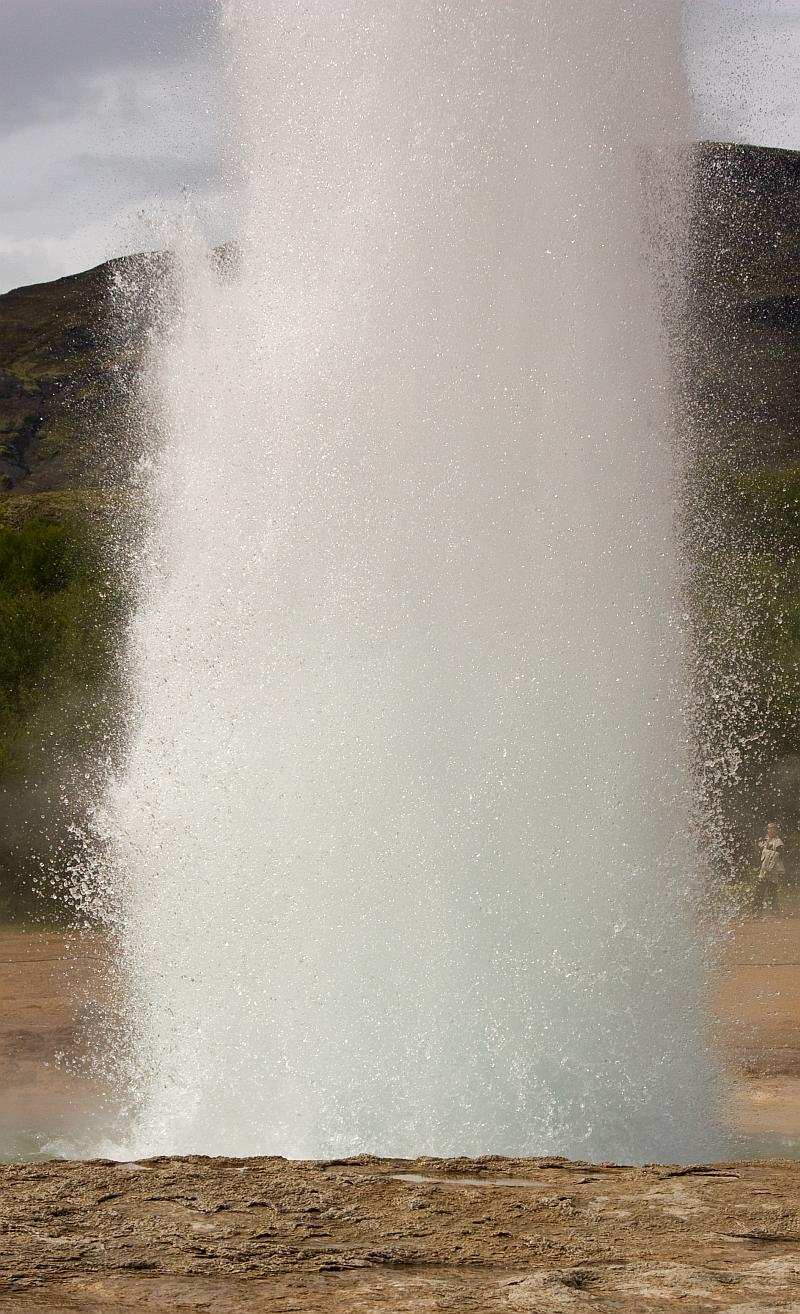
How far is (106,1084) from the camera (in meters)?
10.7

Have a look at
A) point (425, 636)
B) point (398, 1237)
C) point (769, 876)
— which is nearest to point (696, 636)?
point (425, 636)

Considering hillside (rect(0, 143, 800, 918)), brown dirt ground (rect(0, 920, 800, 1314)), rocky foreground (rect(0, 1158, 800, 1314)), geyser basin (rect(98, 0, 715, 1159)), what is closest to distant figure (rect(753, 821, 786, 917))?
hillside (rect(0, 143, 800, 918))

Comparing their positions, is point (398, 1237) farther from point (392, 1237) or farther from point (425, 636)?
point (425, 636)

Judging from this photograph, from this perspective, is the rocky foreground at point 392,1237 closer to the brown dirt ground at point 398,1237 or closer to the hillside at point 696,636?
the brown dirt ground at point 398,1237

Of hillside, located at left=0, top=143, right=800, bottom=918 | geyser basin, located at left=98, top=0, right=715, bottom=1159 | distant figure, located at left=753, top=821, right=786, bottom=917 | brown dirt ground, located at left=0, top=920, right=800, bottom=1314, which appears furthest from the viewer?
distant figure, located at left=753, top=821, right=786, bottom=917

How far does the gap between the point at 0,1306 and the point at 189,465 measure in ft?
26.6

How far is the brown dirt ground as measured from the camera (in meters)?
3.42

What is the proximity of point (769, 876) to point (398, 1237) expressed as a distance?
1309 cm

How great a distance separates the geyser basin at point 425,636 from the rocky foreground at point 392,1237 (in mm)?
2686

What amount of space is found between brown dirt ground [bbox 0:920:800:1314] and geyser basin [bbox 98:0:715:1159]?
8.65ft

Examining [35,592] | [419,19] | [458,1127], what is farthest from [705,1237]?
[35,592]

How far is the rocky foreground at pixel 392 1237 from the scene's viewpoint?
343 cm

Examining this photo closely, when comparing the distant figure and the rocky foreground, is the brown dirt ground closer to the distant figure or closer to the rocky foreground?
the rocky foreground

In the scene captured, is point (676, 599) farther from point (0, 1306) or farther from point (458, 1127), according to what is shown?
point (0, 1306)
